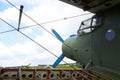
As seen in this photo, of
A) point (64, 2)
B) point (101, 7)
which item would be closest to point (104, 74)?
point (101, 7)

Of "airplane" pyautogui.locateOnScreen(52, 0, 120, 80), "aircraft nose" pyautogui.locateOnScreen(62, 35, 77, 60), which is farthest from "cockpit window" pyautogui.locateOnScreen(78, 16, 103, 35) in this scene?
"aircraft nose" pyautogui.locateOnScreen(62, 35, 77, 60)

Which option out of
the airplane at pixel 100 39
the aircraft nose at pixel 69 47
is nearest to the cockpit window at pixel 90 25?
the airplane at pixel 100 39

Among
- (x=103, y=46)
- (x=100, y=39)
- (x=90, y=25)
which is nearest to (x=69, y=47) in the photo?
(x=90, y=25)

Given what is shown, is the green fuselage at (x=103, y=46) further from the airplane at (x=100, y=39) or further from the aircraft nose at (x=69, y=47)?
the aircraft nose at (x=69, y=47)

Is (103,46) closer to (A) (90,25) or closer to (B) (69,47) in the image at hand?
(A) (90,25)

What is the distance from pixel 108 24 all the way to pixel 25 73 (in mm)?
3676

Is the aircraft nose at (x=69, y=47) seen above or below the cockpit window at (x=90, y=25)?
below

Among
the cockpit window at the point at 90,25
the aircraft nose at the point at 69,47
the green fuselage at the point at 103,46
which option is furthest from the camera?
the aircraft nose at the point at 69,47

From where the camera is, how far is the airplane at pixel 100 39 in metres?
10.4

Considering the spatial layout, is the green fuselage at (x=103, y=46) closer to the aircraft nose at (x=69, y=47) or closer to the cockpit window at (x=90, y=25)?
the cockpit window at (x=90, y=25)

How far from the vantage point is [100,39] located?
11.2 m

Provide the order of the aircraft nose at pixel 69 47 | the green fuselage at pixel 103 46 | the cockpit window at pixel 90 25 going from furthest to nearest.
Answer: the aircraft nose at pixel 69 47 < the cockpit window at pixel 90 25 < the green fuselage at pixel 103 46

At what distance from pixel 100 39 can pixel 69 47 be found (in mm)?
3000

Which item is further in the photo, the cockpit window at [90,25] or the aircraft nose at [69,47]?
the aircraft nose at [69,47]
